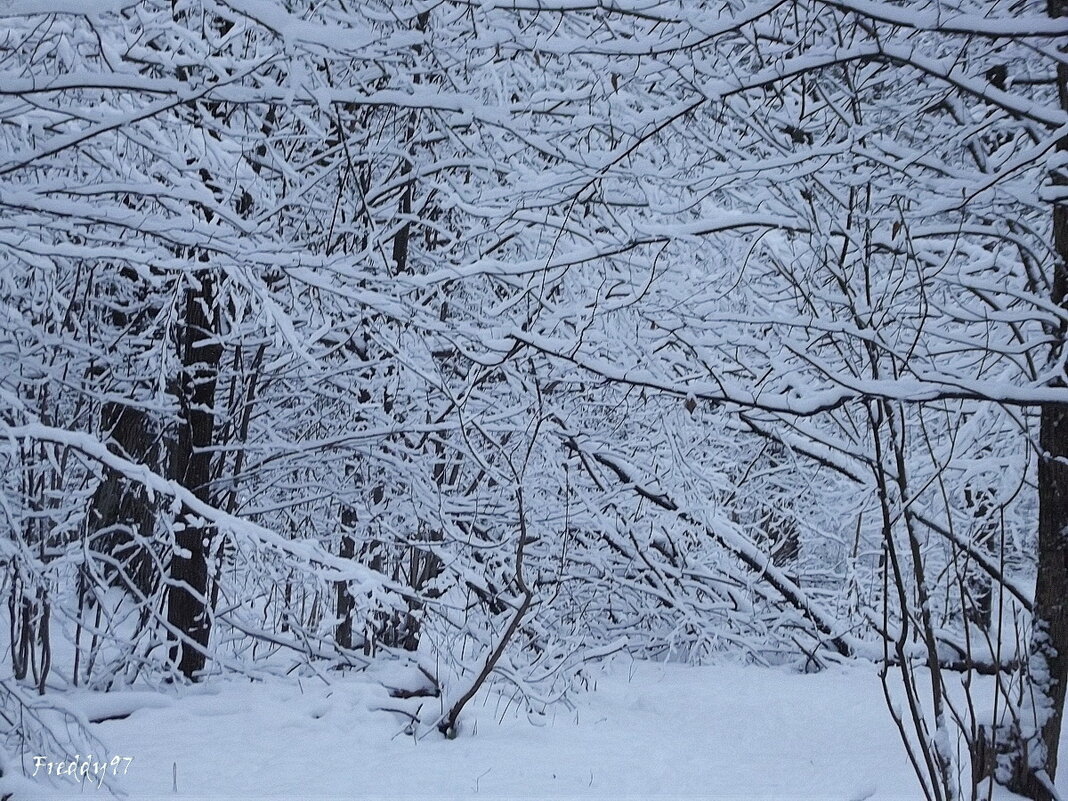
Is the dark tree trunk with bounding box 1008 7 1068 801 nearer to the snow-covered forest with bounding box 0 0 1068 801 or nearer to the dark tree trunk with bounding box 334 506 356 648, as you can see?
the snow-covered forest with bounding box 0 0 1068 801

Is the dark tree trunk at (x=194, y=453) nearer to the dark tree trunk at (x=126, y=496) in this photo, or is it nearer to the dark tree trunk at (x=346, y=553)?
the dark tree trunk at (x=126, y=496)

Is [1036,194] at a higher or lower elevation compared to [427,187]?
lower

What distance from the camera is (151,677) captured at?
20.5ft

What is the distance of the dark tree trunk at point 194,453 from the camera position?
6.65m

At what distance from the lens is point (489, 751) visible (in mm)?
5023

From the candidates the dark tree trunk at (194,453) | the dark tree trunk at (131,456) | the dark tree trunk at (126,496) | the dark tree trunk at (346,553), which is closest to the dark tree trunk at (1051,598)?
the dark tree trunk at (346,553)

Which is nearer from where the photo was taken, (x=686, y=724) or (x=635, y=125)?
(x=635, y=125)

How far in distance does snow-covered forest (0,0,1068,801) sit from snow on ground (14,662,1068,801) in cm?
4

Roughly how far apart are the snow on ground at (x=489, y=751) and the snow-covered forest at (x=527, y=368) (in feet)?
0.14

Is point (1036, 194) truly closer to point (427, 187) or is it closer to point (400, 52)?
point (400, 52)

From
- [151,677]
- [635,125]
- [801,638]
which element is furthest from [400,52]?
[801,638]

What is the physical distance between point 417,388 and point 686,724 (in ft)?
9.95

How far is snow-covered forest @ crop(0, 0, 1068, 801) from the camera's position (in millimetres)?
3752

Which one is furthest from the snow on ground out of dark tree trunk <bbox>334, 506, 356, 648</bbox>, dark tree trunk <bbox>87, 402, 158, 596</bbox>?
dark tree trunk <bbox>87, 402, 158, 596</bbox>
